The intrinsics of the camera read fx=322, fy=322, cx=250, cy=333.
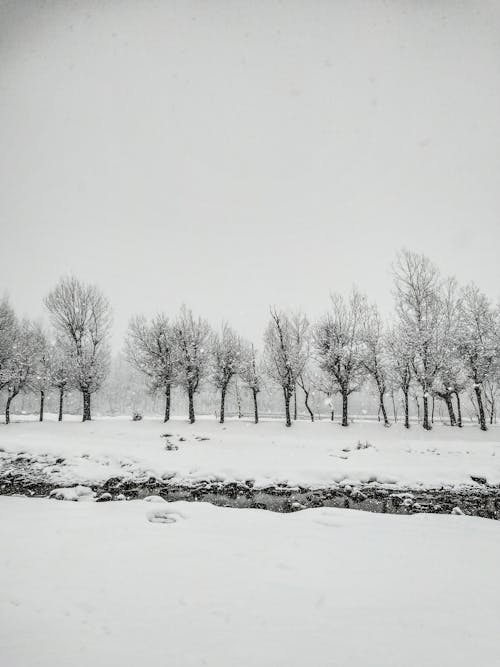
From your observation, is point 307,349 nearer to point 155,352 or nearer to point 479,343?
point 479,343

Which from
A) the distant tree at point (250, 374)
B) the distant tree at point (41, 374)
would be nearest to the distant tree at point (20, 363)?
the distant tree at point (41, 374)

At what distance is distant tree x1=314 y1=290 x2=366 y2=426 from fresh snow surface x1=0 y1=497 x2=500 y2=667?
85.6ft

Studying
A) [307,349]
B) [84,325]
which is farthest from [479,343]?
[84,325]

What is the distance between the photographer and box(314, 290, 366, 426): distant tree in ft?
118

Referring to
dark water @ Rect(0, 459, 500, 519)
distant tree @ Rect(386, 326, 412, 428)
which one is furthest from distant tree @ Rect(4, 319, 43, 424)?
distant tree @ Rect(386, 326, 412, 428)

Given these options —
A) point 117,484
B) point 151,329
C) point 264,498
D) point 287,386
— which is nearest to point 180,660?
point 264,498

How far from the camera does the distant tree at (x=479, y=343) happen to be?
105 ft

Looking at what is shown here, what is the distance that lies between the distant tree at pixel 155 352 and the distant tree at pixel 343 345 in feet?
57.6

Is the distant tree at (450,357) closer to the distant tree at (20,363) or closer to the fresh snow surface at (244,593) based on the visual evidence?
the fresh snow surface at (244,593)

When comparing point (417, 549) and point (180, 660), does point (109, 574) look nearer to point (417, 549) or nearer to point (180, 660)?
point (180, 660)

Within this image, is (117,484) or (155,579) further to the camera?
(117,484)

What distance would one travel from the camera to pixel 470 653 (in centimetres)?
455

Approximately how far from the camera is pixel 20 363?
38.4 metres

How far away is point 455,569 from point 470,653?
322 centimetres
